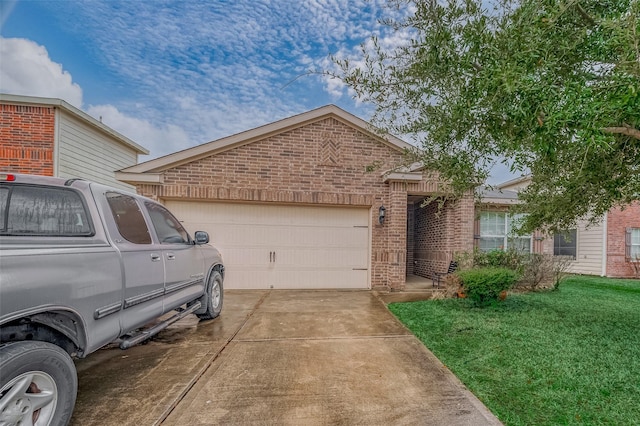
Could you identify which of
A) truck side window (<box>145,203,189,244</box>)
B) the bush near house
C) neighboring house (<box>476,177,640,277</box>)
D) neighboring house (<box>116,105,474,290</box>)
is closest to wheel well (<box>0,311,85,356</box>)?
truck side window (<box>145,203,189,244</box>)

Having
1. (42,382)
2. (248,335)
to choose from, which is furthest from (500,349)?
(42,382)

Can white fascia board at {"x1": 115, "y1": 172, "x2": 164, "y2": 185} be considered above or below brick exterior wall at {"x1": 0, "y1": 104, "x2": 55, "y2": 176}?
below

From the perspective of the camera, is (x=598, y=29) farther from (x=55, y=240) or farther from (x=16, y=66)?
(x=16, y=66)

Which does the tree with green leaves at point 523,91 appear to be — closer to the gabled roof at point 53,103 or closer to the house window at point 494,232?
the house window at point 494,232

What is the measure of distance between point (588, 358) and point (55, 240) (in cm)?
575

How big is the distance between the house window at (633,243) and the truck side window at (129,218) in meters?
16.8

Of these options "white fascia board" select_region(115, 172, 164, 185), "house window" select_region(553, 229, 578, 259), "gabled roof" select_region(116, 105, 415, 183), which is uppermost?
"gabled roof" select_region(116, 105, 415, 183)

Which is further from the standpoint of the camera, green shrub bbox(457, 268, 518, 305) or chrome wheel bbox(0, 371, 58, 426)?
green shrub bbox(457, 268, 518, 305)

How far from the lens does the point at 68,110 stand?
8.81m

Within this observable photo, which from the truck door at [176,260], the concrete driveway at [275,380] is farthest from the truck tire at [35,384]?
the truck door at [176,260]

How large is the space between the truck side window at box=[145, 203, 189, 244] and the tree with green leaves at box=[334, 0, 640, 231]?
126 inches

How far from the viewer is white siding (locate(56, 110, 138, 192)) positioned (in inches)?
348

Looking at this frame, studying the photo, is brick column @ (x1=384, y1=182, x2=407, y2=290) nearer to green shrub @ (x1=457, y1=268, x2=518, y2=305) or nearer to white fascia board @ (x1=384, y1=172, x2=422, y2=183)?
white fascia board @ (x1=384, y1=172, x2=422, y2=183)

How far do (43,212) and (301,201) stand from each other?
5.95 meters
